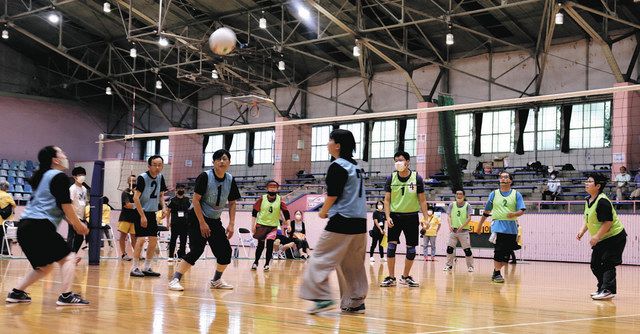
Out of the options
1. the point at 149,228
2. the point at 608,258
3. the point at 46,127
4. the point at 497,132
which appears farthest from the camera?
the point at 46,127

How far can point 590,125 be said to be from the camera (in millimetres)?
28141

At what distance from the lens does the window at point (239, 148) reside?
127ft

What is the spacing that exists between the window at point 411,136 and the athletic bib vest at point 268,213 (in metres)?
18.9

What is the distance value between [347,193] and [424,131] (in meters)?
23.3

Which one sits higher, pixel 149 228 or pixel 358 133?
pixel 358 133

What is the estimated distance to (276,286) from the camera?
10656 millimetres

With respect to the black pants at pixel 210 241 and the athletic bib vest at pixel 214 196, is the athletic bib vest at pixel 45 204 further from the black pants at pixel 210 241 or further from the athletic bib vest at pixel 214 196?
the athletic bib vest at pixel 214 196

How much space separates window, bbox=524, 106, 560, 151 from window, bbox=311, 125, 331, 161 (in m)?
9.52

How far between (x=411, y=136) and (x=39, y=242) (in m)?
26.7

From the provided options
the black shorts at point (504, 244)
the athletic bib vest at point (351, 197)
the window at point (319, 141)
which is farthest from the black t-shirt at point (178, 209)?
the window at point (319, 141)

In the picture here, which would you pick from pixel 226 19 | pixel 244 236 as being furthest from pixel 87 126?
pixel 244 236

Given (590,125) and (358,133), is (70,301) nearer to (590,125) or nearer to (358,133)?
(590,125)

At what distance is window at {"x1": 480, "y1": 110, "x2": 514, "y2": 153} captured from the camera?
99.8 ft

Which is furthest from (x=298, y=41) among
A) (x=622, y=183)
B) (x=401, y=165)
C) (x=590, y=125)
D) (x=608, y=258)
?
(x=608, y=258)
